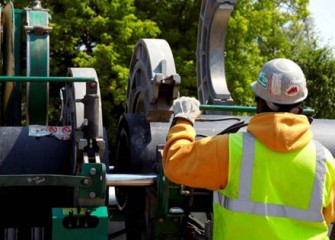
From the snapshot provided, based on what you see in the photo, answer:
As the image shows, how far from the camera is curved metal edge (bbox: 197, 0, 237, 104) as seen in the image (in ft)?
27.5

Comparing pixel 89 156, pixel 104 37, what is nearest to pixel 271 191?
pixel 89 156

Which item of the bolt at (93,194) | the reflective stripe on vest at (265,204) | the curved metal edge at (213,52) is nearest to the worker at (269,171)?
the reflective stripe on vest at (265,204)

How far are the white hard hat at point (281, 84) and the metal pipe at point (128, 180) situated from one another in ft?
4.80

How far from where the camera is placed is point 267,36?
70.4ft

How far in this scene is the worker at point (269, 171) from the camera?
10.2 feet

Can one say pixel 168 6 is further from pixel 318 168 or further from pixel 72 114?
pixel 318 168

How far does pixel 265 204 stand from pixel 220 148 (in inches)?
11.3

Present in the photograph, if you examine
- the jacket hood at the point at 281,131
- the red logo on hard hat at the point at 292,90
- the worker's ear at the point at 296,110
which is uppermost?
the red logo on hard hat at the point at 292,90

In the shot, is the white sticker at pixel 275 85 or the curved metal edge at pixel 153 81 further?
the curved metal edge at pixel 153 81

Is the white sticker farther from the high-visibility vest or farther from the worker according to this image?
the high-visibility vest

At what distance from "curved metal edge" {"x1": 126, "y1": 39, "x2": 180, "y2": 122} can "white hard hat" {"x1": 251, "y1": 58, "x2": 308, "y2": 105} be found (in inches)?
65.1

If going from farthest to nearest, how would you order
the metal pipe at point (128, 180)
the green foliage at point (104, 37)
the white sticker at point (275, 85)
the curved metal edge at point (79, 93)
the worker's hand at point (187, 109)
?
the green foliage at point (104, 37)
the curved metal edge at point (79, 93)
the metal pipe at point (128, 180)
the worker's hand at point (187, 109)
the white sticker at point (275, 85)

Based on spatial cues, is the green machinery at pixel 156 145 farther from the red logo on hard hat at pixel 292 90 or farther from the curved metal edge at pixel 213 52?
the curved metal edge at pixel 213 52

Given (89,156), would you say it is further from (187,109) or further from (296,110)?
(296,110)
